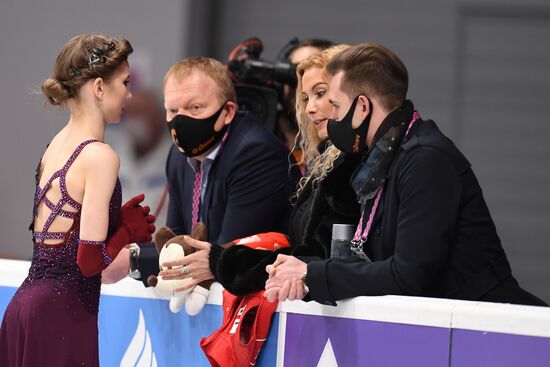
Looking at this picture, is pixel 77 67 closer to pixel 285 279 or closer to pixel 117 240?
pixel 117 240

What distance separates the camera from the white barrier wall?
2402mm

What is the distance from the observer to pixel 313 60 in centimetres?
378

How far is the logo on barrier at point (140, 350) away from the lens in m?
3.43

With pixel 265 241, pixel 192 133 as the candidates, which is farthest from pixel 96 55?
pixel 265 241

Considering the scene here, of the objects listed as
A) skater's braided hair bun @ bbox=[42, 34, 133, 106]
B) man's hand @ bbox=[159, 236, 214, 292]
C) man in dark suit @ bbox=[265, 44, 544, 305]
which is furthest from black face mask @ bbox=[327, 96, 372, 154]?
skater's braided hair bun @ bbox=[42, 34, 133, 106]

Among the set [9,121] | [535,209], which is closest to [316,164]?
[535,209]

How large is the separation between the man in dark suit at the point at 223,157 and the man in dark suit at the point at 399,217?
78 cm

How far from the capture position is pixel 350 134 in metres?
3.07

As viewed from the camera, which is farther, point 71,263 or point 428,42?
point 428,42

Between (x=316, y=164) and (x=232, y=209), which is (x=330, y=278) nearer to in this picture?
(x=316, y=164)

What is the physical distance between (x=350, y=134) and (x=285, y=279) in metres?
0.49

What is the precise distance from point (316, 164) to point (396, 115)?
23.4 inches

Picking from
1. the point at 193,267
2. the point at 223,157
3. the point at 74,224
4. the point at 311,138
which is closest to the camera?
the point at 74,224

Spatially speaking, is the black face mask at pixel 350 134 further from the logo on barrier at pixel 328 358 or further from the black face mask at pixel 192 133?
the black face mask at pixel 192 133
